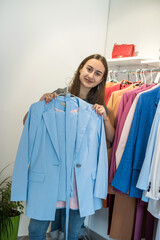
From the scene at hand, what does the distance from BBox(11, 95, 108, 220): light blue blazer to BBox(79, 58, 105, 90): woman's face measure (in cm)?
23

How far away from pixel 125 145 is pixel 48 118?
2.07ft

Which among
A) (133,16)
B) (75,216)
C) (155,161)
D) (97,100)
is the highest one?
(133,16)

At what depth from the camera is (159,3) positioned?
9.10 ft

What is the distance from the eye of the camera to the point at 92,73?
2.01 m

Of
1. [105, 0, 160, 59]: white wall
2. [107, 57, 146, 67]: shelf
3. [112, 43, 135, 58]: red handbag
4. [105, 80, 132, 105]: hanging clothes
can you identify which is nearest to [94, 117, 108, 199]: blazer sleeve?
[105, 80, 132, 105]: hanging clothes

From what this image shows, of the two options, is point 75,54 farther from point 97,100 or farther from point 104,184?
point 104,184

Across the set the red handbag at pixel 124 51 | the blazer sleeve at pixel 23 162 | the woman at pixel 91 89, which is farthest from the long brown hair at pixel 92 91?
the red handbag at pixel 124 51

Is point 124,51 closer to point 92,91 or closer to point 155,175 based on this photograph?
point 92,91

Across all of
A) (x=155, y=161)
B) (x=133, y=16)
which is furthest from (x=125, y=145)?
(x=133, y=16)

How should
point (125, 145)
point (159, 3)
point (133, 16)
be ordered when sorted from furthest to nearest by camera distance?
point (133, 16)
point (159, 3)
point (125, 145)

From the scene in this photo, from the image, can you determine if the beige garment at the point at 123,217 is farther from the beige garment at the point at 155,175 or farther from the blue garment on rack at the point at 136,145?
the beige garment at the point at 155,175

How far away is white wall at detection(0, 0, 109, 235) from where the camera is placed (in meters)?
2.66

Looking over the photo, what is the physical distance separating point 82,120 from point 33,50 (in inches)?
52.2

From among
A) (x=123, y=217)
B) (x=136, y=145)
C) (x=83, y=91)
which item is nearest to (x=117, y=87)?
(x=83, y=91)
